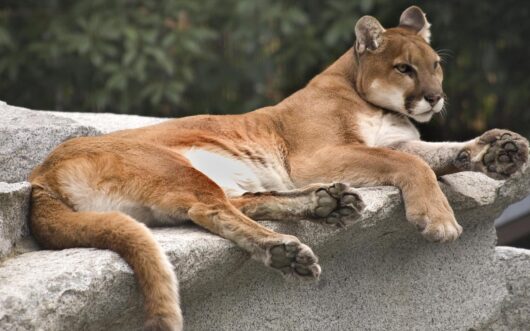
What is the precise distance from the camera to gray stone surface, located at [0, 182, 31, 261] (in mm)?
4156

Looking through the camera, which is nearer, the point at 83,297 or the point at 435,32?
the point at 83,297

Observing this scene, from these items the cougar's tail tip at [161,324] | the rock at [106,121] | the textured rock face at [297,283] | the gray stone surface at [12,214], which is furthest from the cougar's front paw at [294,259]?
the rock at [106,121]

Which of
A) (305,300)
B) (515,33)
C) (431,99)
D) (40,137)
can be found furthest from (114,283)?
(515,33)

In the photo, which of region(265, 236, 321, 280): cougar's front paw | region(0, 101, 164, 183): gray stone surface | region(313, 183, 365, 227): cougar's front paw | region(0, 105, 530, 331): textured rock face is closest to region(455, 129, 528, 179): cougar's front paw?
region(0, 105, 530, 331): textured rock face

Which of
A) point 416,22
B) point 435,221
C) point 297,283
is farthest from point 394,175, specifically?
point 416,22

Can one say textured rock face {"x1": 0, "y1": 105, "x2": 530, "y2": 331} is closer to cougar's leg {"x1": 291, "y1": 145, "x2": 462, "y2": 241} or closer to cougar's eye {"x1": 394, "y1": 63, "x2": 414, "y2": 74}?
cougar's leg {"x1": 291, "y1": 145, "x2": 462, "y2": 241}

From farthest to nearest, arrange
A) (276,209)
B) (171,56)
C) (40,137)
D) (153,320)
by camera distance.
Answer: (171,56)
(40,137)
(276,209)
(153,320)

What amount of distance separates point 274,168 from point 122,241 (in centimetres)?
145

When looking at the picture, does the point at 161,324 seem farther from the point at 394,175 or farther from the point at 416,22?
the point at 416,22

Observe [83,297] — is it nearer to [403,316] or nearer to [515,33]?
[403,316]

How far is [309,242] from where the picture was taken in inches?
180

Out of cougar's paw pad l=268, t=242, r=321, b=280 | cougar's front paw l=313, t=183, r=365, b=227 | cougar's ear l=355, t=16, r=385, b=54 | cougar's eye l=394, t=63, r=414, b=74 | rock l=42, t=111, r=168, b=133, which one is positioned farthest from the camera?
rock l=42, t=111, r=168, b=133

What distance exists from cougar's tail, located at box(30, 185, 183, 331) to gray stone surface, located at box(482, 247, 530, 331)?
102 inches

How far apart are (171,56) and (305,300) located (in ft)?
17.0
